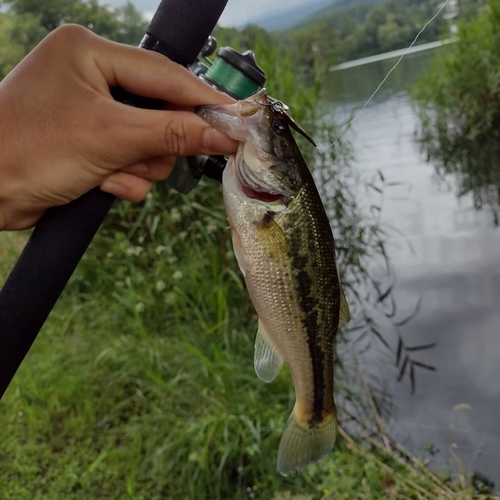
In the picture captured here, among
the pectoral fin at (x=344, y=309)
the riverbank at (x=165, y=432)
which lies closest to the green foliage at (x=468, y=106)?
the riverbank at (x=165, y=432)

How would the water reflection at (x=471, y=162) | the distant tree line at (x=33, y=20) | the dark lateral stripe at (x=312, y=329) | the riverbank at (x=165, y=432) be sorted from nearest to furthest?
1. the dark lateral stripe at (x=312, y=329)
2. the riverbank at (x=165, y=432)
3. the water reflection at (x=471, y=162)
4. the distant tree line at (x=33, y=20)

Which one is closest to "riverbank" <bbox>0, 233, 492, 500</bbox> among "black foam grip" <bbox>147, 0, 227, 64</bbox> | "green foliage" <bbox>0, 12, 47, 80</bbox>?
"black foam grip" <bbox>147, 0, 227, 64</bbox>

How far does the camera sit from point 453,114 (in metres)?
9.05

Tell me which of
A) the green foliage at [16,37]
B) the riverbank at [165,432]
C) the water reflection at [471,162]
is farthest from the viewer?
the green foliage at [16,37]

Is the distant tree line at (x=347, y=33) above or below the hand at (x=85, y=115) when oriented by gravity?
above

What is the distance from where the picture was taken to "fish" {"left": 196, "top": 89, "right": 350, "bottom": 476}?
4.96ft

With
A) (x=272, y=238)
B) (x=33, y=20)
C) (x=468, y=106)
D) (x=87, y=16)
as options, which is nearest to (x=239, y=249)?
(x=272, y=238)

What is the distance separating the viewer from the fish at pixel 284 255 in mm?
1511

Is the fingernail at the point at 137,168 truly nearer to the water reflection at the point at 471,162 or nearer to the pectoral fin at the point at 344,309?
Answer: the pectoral fin at the point at 344,309

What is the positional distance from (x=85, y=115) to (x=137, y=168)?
0.30m

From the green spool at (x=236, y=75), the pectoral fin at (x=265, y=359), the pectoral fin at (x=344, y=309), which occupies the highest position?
the green spool at (x=236, y=75)

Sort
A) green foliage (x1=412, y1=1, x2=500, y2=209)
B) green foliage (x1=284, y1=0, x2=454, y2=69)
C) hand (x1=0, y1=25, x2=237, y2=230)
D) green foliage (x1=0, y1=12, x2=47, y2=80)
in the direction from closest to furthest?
hand (x1=0, y1=25, x2=237, y2=230)
green foliage (x1=284, y1=0, x2=454, y2=69)
green foliage (x1=412, y1=1, x2=500, y2=209)
green foliage (x1=0, y1=12, x2=47, y2=80)

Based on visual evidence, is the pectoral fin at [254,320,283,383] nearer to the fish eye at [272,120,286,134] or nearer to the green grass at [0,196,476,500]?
the fish eye at [272,120,286,134]

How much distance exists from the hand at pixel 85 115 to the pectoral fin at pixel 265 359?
1.81ft
